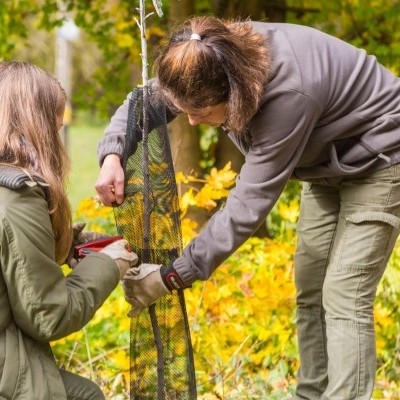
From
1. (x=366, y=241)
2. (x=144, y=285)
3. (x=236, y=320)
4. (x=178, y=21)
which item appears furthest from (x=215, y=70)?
(x=178, y=21)

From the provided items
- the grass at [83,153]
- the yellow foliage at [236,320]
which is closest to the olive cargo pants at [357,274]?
the yellow foliage at [236,320]

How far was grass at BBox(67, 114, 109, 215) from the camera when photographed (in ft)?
44.9

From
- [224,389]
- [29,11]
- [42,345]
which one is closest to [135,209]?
[42,345]

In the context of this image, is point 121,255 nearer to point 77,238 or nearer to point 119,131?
point 77,238

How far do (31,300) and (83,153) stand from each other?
17.3 m

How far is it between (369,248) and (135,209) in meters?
0.87

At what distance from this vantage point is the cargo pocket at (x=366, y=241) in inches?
139

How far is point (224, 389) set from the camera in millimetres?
4543

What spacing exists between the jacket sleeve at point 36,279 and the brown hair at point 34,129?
12 cm

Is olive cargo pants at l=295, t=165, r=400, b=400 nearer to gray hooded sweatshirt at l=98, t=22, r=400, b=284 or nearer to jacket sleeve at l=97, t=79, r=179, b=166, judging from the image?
gray hooded sweatshirt at l=98, t=22, r=400, b=284

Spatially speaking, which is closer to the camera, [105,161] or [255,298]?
[105,161]

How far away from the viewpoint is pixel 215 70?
3.16 meters

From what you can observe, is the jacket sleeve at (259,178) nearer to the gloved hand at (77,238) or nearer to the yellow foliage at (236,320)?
the gloved hand at (77,238)

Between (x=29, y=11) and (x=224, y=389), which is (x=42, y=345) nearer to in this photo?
(x=224, y=389)
